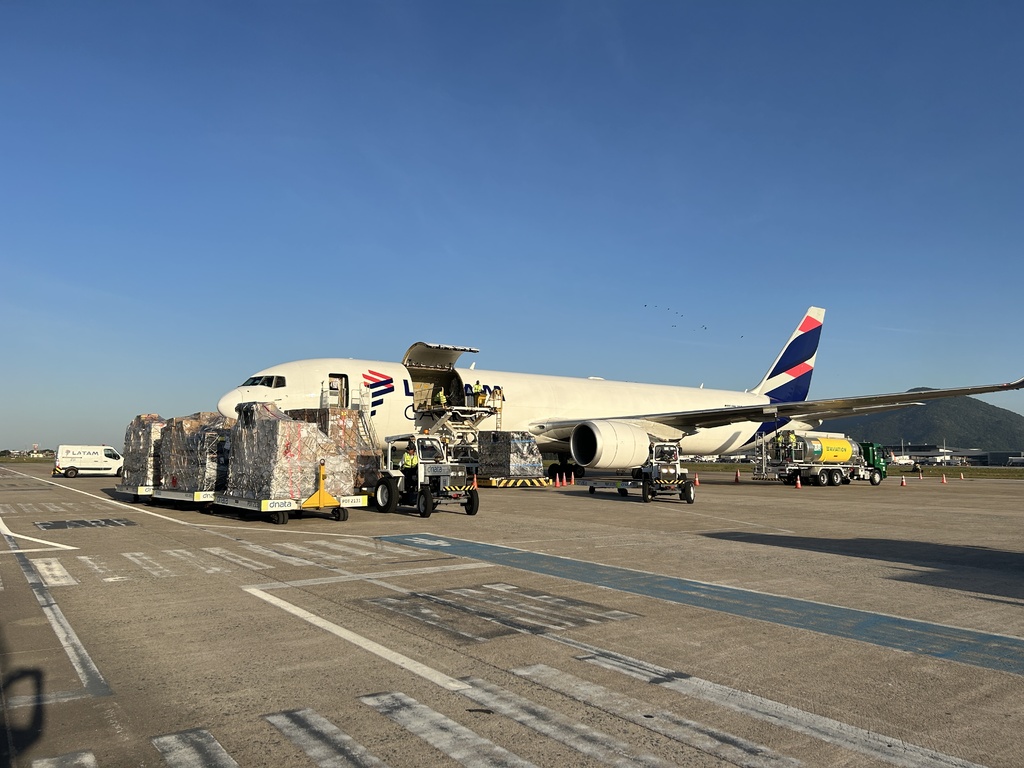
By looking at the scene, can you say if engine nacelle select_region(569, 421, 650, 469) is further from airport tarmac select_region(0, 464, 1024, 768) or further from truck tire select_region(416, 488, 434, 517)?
airport tarmac select_region(0, 464, 1024, 768)

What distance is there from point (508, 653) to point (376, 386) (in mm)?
20721

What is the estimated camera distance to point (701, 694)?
4.90m

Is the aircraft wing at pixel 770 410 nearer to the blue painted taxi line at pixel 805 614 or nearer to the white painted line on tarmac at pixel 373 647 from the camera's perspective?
the blue painted taxi line at pixel 805 614

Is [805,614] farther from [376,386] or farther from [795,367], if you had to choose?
[795,367]

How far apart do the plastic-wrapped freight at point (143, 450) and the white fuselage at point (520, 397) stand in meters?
2.62

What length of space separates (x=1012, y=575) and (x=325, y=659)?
8719mm

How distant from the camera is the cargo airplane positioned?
80.9ft

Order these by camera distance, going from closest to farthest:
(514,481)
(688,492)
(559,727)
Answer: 1. (559,727)
2. (688,492)
3. (514,481)

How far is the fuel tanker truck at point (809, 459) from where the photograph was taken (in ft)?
109

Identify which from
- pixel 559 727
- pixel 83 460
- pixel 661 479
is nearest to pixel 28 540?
pixel 559 727

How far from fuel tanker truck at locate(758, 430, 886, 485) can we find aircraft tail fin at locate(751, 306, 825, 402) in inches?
182

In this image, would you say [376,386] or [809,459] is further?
[809,459]

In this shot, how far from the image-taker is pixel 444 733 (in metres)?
4.22

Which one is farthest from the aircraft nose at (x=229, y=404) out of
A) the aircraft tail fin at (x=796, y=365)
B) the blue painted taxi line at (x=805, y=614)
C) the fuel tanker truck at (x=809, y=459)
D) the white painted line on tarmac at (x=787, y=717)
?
the aircraft tail fin at (x=796, y=365)
